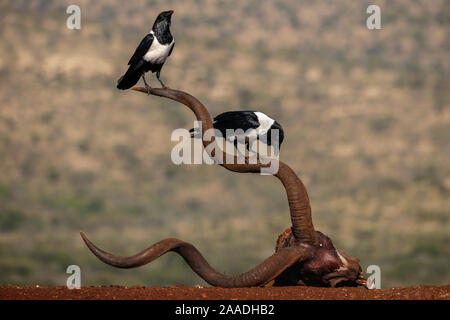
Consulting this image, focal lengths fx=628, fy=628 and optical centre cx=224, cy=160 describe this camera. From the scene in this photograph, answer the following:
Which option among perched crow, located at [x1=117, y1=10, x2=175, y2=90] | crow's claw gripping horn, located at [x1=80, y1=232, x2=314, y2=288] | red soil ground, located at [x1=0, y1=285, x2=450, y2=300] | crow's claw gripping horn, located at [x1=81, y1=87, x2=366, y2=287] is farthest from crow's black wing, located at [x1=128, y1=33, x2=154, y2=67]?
red soil ground, located at [x1=0, y1=285, x2=450, y2=300]

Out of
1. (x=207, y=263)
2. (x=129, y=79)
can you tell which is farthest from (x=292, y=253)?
(x=129, y=79)

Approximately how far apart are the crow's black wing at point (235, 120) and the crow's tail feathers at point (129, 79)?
65.8 inches

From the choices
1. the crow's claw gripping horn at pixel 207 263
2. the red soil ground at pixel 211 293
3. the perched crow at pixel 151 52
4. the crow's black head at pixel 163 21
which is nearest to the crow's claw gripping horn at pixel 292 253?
the crow's claw gripping horn at pixel 207 263

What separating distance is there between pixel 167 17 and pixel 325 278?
5108 mm

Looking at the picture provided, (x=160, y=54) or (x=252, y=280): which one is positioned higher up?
(x=160, y=54)

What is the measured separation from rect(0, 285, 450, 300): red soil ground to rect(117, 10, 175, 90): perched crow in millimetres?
3691

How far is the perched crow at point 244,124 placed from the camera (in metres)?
10.2

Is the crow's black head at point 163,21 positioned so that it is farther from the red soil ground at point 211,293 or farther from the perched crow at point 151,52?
the red soil ground at point 211,293

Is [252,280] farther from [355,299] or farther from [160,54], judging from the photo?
[160,54]

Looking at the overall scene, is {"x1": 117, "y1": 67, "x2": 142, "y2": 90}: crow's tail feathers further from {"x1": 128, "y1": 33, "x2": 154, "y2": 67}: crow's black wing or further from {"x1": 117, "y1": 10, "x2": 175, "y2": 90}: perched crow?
{"x1": 128, "y1": 33, "x2": 154, "y2": 67}: crow's black wing
